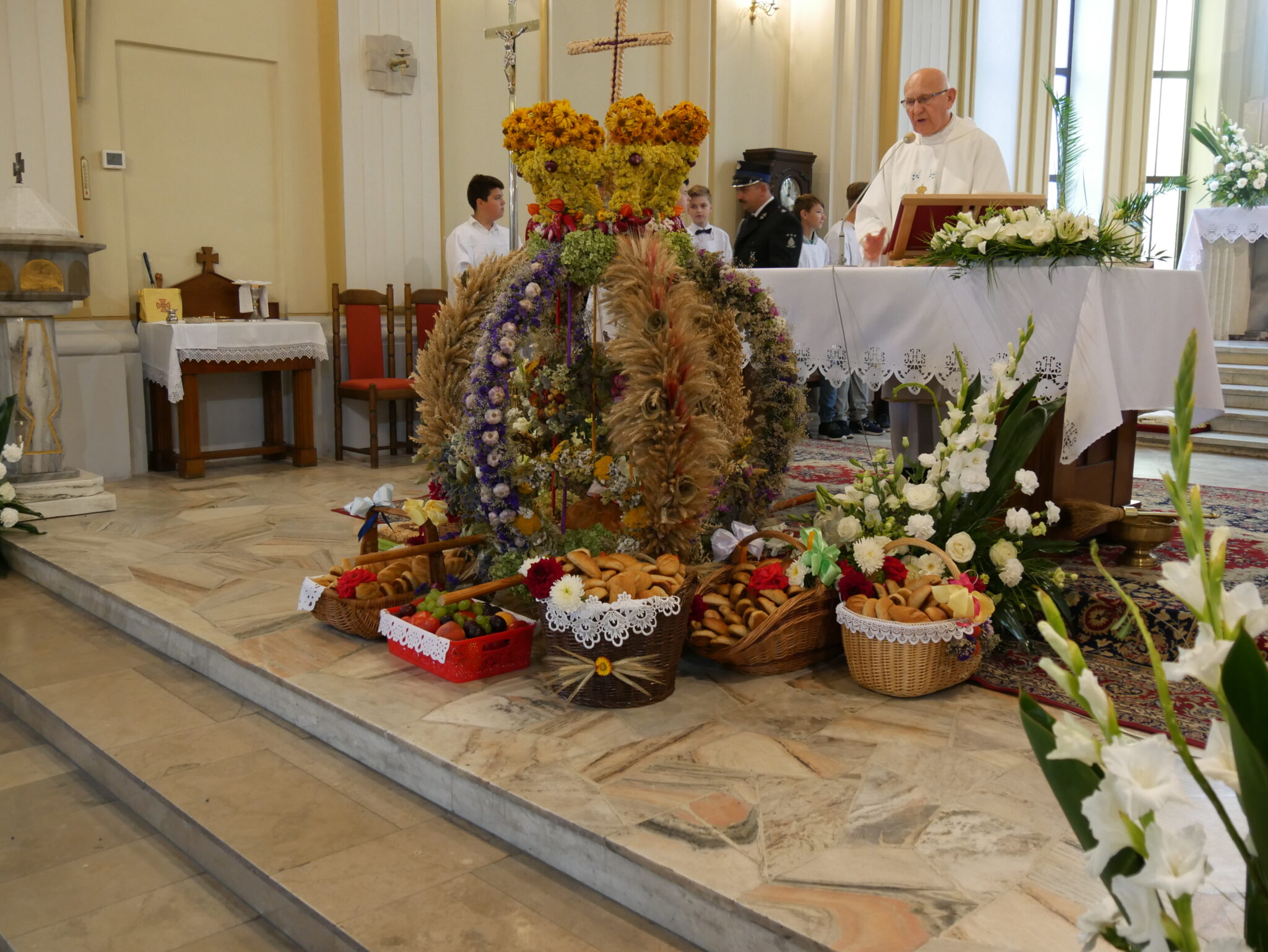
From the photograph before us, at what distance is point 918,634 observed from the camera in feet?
10.3

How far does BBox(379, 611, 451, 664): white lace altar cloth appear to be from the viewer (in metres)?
3.42

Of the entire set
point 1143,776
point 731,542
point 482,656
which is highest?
point 1143,776

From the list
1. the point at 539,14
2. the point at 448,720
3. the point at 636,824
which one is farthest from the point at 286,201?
the point at 636,824

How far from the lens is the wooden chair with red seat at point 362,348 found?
305 inches

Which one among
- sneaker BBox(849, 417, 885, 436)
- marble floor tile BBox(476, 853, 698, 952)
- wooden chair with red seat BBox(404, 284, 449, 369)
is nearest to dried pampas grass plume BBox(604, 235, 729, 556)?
marble floor tile BBox(476, 853, 698, 952)

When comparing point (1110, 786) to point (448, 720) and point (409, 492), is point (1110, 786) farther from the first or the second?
point (409, 492)

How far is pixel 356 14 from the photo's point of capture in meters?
7.75

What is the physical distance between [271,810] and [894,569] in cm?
187

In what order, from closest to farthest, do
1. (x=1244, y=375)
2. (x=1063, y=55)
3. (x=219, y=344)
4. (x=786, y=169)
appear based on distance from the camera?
1. (x=219, y=344)
2. (x=1244, y=375)
3. (x=786, y=169)
4. (x=1063, y=55)

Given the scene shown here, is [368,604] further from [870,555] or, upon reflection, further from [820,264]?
[820,264]

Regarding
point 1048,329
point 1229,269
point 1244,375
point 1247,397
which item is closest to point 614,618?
point 1048,329

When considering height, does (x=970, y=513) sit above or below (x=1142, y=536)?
above

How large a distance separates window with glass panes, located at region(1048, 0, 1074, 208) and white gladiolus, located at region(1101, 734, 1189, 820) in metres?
13.3

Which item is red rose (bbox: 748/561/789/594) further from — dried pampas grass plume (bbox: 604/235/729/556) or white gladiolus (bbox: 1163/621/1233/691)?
white gladiolus (bbox: 1163/621/1233/691)
